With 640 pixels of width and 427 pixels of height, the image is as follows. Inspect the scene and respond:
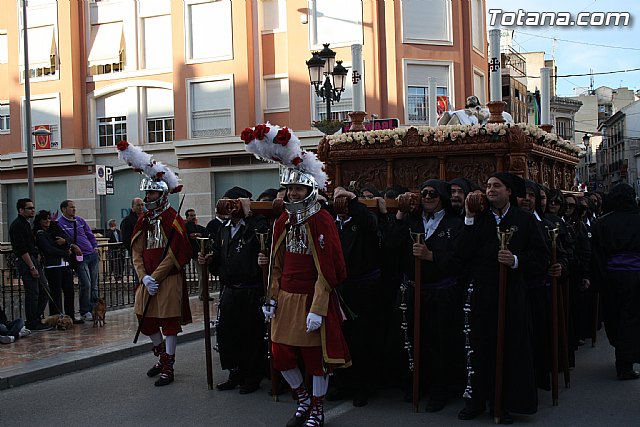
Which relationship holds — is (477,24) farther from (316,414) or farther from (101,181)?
(316,414)

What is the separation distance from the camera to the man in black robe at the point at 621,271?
24.3ft

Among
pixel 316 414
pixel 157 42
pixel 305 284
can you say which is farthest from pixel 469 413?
pixel 157 42

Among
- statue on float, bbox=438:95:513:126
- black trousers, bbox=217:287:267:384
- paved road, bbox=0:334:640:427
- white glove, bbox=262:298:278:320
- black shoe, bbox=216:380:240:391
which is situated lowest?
paved road, bbox=0:334:640:427

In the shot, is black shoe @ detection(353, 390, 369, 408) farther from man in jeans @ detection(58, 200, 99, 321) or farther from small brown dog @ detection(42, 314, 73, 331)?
man in jeans @ detection(58, 200, 99, 321)

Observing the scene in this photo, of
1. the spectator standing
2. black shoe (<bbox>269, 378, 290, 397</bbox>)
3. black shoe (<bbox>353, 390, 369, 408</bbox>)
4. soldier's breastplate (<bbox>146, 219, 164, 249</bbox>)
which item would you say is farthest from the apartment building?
black shoe (<bbox>353, 390, 369, 408</bbox>)

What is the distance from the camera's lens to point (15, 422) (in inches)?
268

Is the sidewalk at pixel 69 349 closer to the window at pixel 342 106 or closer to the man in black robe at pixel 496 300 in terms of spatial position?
the man in black robe at pixel 496 300

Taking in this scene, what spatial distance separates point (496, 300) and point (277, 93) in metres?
21.5

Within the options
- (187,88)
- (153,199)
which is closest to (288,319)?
(153,199)

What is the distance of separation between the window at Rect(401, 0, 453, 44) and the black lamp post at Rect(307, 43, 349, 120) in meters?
11.1

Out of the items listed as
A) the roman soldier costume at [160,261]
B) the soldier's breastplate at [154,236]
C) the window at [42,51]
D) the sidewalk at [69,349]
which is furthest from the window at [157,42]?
the soldier's breastplate at [154,236]

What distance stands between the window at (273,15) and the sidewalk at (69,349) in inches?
650

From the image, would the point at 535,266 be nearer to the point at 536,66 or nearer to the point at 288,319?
the point at 288,319

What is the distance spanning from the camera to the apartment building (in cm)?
2548
